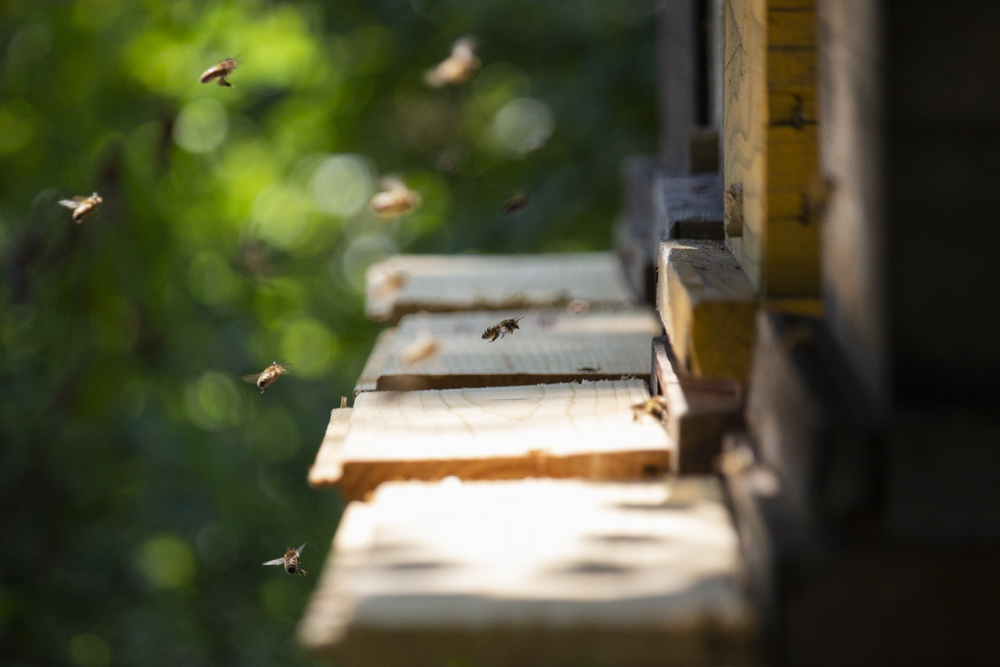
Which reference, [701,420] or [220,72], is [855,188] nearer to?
[701,420]

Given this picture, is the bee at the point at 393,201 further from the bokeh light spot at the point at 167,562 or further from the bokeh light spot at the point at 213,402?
the bokeh light spot at the point at 167,562

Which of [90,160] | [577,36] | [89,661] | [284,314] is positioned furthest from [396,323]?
[89,661]

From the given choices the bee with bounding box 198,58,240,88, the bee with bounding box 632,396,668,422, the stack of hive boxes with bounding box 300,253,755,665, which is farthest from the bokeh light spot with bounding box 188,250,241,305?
the bee with bounding box 632,396,668,422

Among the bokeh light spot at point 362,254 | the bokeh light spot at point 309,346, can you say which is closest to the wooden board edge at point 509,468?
the bokeh light spot at point 309,346

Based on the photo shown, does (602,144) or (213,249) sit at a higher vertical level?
(602,144)

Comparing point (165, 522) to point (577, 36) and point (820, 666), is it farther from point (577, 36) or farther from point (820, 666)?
point (820, 666)

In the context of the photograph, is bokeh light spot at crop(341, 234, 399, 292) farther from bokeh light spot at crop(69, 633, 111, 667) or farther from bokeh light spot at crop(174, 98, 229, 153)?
bokeh light spot at crop(69, 633, 111, 667)

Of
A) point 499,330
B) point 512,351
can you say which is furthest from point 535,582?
point 499,330
